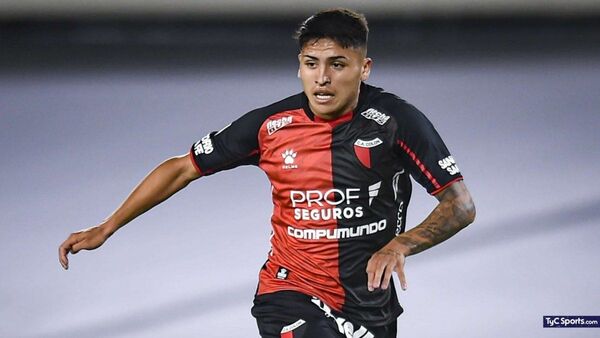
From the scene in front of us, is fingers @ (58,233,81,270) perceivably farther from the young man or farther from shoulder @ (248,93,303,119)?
shoulder @ (248,93,303,119)

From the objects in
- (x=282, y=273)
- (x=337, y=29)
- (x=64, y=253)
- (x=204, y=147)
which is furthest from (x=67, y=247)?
(x=337, y=29)

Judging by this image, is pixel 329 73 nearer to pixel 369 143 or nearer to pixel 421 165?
pixel 369 143

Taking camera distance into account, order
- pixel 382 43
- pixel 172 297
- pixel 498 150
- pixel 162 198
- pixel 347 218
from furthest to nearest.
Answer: pixel 382 43
pixel 498 150
pixel 172 297
pixel 162 198
pixel 347 218

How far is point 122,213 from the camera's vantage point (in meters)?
3.85

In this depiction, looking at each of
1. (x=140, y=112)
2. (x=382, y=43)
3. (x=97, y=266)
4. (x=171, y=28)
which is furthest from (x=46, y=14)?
(x=97, y=266)

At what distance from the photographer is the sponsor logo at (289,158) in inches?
142

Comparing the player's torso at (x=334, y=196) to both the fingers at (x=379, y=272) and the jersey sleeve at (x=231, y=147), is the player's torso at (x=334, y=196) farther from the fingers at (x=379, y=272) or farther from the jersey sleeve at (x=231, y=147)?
the fingers at (x=379, y=272)

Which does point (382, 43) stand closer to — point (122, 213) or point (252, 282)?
point (252, 282)

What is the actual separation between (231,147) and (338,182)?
1.39 ft

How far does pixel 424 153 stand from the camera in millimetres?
3469

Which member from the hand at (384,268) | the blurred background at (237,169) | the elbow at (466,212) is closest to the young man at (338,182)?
the elbow at (466,212)

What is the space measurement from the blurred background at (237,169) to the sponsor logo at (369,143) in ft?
5.88

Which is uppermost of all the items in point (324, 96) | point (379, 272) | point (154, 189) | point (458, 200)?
point (324, 96)

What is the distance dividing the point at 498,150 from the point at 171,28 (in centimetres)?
364
